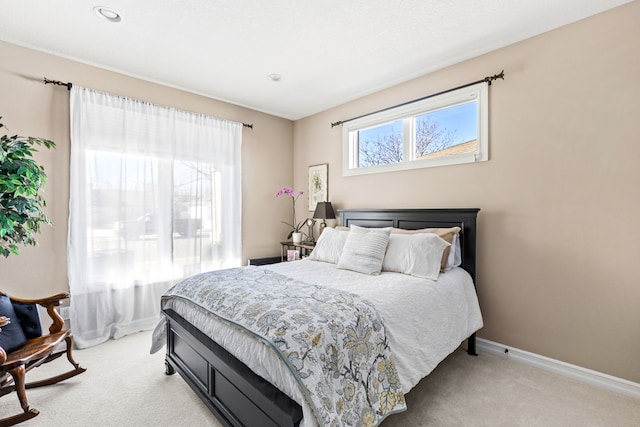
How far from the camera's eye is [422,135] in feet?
10.9

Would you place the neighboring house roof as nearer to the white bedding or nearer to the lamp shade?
the white bedding

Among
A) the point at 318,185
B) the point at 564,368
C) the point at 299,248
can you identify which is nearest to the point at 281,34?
the point at 318,185

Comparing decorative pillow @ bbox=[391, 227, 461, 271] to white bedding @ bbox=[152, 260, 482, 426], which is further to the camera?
decorative pillow @ bbox=[391, 227, 461, 271]

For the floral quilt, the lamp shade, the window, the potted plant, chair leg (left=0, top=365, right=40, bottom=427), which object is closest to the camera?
the floral quilt

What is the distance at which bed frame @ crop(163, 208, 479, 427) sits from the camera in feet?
4.44

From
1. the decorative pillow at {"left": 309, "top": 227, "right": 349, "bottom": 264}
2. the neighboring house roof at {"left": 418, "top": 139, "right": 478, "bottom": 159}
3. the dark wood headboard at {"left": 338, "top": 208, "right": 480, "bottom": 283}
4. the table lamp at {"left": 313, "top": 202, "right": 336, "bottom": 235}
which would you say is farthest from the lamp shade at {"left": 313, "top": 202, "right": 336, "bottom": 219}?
the neighboring house roof at {"left": 418, "top": 139, "right": 478, "bottom": 159}

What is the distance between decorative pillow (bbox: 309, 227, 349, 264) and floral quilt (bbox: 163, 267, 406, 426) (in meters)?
1.10

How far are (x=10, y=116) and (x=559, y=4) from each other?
4496mm

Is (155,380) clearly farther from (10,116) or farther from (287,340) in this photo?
(10,116)

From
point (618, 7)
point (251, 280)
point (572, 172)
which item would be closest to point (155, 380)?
point (251, 280)

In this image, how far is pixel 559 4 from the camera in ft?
7.04

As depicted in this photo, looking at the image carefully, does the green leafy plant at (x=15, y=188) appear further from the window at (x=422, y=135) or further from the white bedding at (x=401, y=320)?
the window at (x=422, y=135)

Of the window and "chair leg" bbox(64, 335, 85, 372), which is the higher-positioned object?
the window

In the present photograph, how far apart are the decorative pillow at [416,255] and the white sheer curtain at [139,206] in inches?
86.8
